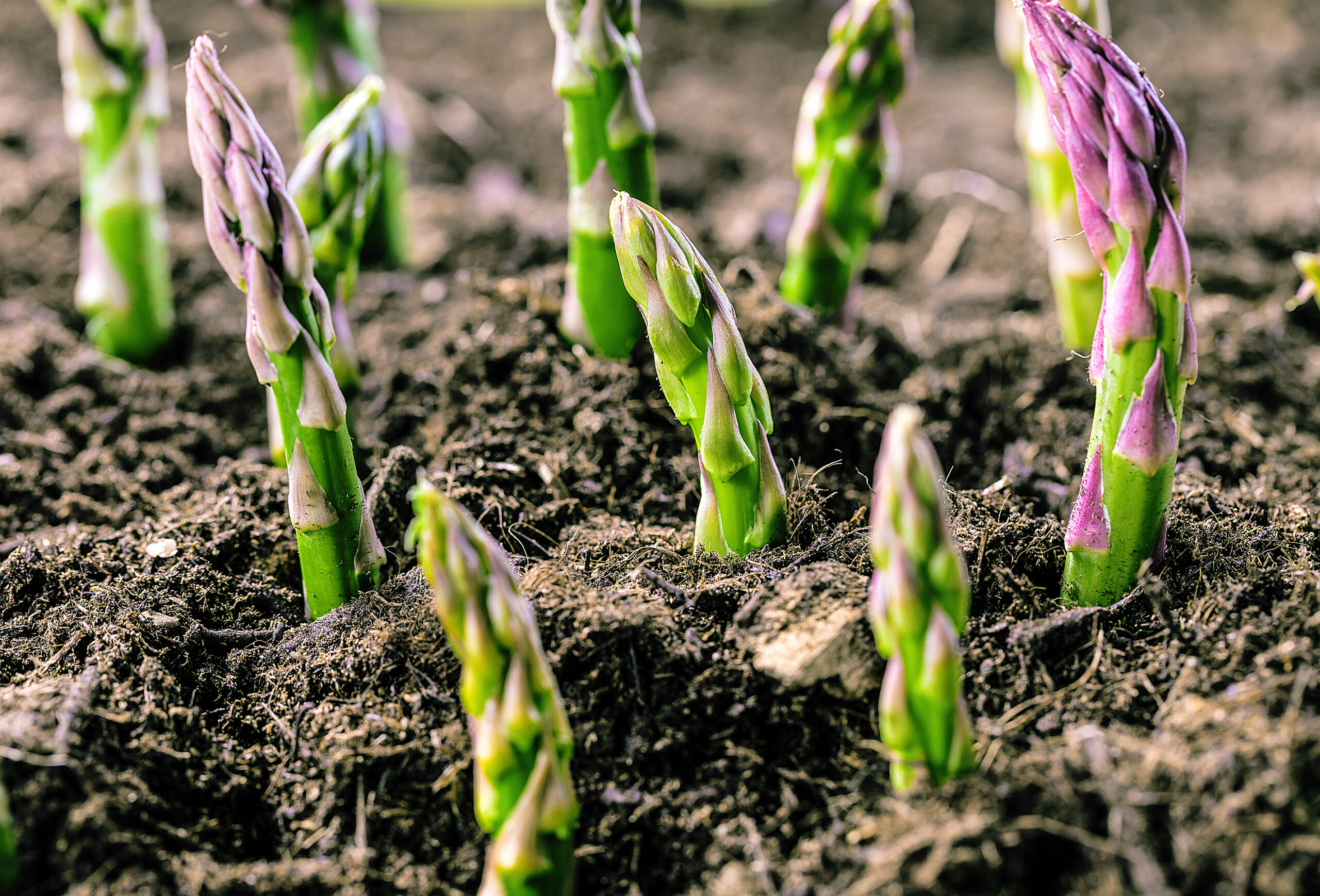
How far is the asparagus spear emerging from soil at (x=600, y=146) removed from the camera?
1878mm

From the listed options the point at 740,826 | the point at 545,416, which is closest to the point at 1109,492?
the point at 740,826

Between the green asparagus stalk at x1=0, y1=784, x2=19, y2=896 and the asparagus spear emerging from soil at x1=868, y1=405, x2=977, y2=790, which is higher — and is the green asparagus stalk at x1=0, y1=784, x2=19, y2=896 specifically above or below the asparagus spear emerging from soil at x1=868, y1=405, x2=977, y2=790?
below

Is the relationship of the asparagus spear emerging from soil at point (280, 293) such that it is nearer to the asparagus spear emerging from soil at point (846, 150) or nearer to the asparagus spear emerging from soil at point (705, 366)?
the asparagus spear emerging from soil at point (705, 366)

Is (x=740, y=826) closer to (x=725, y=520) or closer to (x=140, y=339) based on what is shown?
(x=725, y=520)

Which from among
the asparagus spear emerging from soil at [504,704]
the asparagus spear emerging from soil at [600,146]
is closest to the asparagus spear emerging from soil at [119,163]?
the asparagus spear emerging from soil at [600,146]

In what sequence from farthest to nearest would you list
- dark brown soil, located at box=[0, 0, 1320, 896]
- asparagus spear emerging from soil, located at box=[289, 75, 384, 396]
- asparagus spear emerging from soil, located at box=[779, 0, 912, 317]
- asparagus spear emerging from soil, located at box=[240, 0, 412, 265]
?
asparagus spear emerging from soil, located at box=[240, 0, 412, 265], asparagus spear emerging from soil, located at box=[779, 0, 912, 317], asparagus spear emerging from soil, located at box=[289, 75, 384, 396], dark brown soil, located at box=[0, 0, 1320, 896]

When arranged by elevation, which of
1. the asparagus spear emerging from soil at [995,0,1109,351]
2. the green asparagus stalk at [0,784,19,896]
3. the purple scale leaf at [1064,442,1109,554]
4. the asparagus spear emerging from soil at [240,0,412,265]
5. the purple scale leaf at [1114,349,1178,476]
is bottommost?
the green asparagus stalk at [0,784,19,896]

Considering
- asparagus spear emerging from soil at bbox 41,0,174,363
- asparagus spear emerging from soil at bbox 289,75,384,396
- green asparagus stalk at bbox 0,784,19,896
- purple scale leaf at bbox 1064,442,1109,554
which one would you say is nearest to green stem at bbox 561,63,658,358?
asparagus spear emerging from soil at bbox 289,75,384,396

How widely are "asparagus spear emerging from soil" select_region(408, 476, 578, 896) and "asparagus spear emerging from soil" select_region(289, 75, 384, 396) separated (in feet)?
3.22

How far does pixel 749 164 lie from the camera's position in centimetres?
370

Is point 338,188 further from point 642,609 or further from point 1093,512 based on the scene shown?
point 1093,512

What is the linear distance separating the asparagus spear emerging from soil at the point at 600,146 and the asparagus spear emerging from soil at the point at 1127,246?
0.78 meters

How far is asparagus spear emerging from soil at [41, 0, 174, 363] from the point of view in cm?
225

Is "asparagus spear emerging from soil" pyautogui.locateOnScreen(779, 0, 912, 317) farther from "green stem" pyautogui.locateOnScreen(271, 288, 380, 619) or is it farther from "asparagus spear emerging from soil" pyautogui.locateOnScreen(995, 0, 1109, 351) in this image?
"green stem" pyautogui.locateOnScreen(271, 288, 380, 619)
